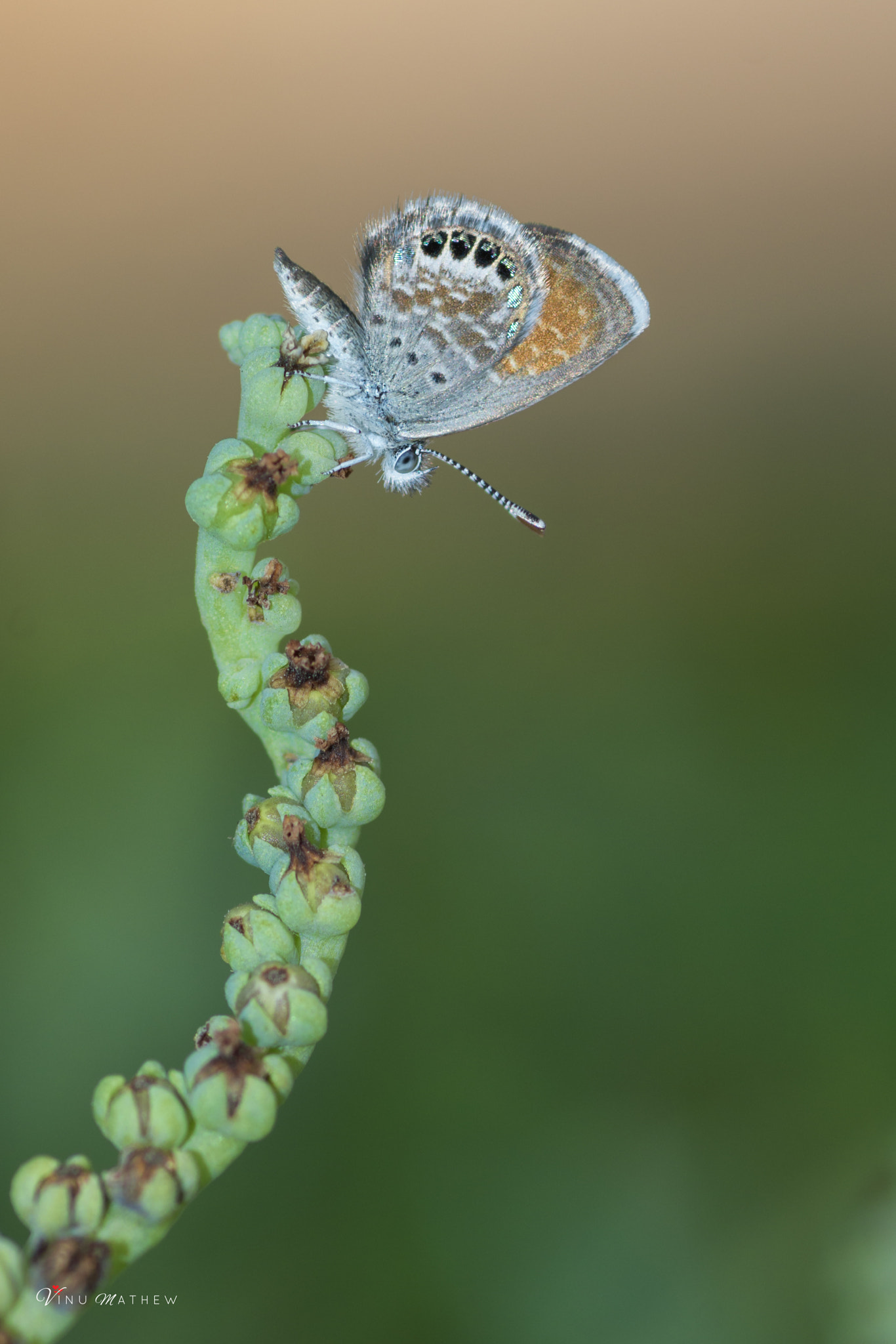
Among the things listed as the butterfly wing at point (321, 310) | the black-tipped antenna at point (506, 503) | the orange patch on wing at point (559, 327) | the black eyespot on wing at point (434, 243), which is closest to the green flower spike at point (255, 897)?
the butterfly wing at point (321, 310)

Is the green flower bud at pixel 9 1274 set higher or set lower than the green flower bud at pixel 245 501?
lower

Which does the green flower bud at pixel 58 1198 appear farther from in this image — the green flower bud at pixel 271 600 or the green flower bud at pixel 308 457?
the green flower bud at pixel 308 457

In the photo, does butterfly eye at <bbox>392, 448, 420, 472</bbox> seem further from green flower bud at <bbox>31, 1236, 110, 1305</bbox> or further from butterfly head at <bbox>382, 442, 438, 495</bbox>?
green flower bud at <bbox>31, 1236, 110, 1305</bbox>

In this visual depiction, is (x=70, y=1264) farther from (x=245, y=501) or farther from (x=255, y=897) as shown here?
(x=245, y=501)

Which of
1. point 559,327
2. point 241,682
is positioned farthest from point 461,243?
point 241,682

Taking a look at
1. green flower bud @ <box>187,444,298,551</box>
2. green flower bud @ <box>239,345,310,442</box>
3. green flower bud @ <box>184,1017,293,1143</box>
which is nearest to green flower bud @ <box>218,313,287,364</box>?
green flower bud @ <box>239,345,310,442</box>
